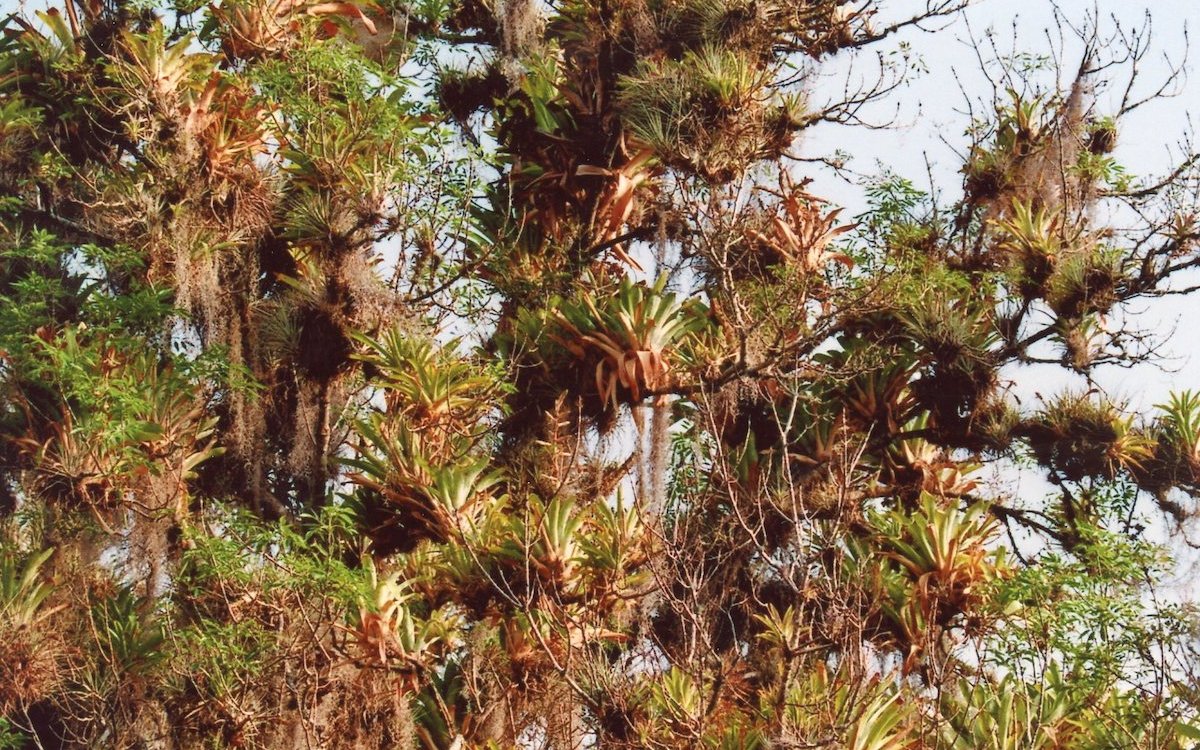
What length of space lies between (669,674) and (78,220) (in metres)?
4.89

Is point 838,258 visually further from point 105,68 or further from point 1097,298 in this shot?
point 105,68

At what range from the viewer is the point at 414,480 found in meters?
8.59

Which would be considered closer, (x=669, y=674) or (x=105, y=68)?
(x=669, y=674)

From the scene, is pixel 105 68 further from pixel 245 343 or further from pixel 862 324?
pixel 862 324

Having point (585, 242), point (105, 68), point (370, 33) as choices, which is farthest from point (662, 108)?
point (105, 68)

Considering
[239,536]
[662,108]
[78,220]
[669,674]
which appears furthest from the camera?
[78,220]

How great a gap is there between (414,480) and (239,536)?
1020 millimetres

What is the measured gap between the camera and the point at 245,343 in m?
9.62

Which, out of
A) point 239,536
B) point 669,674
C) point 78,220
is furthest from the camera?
point 78,220

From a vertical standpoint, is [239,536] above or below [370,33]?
below

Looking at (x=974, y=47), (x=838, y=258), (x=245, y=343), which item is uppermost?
(x=974, y=47)

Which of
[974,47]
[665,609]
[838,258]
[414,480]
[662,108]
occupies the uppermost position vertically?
[974,47]

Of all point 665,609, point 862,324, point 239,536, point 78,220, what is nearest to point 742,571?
point 665,609

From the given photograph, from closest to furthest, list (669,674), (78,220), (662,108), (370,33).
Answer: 1. (669,674)
2. (662,108)
3. (78,220)
4. (370,33)
